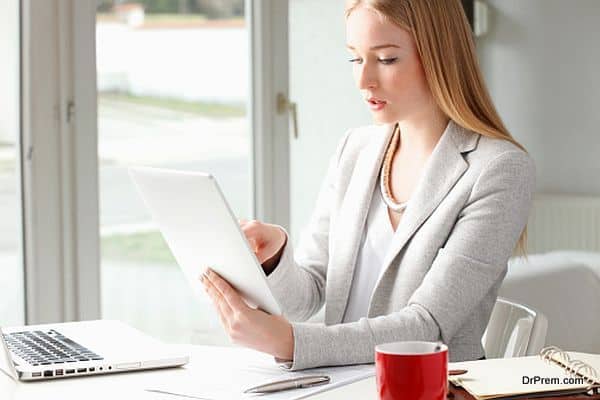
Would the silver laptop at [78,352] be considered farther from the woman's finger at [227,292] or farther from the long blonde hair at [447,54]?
the long blonde hair at [447,54]

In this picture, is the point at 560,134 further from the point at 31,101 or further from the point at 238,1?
the point at 31,101

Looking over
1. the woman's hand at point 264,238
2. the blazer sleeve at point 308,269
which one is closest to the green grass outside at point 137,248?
the blazer sleeve at point 308,269

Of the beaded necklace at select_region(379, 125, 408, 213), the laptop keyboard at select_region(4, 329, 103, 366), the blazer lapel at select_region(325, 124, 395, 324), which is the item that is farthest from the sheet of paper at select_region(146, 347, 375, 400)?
the beaded necklace at select_region(379, 125, 408, 213)

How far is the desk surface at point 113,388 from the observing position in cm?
145

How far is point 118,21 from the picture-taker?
3.10 m

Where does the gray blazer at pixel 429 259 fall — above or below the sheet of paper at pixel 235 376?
above

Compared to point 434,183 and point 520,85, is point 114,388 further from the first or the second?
point 520,85

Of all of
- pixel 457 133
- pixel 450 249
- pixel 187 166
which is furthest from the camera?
pixel 187 166

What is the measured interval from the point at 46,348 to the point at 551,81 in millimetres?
2938

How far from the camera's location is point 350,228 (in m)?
1.99

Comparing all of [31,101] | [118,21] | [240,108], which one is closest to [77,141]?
[31,101]

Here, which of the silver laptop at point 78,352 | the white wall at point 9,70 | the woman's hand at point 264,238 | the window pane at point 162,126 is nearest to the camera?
the silver laptop at point 78,352

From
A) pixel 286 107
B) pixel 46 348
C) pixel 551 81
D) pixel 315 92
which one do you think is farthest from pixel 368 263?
pixel 551 81

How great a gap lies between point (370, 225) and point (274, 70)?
69.6 inches
